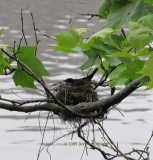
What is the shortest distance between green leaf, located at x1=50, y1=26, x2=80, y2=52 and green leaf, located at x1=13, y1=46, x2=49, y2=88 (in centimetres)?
6

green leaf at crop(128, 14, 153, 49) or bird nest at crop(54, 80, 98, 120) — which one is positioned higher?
green leaf at crop(128, 14, 153, 49)

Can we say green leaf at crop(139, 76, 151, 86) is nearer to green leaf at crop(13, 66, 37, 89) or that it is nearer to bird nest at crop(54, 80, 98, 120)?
green leaf at crop(13, 66, 37, 89)

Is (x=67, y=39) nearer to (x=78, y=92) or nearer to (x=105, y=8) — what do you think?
(x=105, y=8)

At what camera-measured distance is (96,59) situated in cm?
141

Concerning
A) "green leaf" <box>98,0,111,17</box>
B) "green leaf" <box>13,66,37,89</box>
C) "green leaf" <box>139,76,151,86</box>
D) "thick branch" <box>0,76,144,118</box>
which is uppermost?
"green leaf" <box>98,0,111,17</box>

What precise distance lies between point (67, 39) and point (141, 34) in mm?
306

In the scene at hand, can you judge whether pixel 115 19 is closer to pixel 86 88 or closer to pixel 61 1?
pixel 86 88

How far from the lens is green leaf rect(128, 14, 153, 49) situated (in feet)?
3.37

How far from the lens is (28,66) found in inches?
51.3

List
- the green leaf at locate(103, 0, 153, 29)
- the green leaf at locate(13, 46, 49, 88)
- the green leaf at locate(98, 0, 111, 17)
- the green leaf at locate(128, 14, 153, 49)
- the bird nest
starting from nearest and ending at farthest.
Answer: the green leaf at locate(128, 14, 153, 49), the green leaf at locate(103, 0, 153, 29), the green leaf at locate(13, 46, 49, 88), the green leaf at locate(98, 0, 111, 17), the bird nest

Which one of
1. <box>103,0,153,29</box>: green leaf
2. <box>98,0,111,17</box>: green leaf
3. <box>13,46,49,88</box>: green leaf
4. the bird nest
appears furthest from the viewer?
the bird nest

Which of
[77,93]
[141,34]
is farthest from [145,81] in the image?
[77,93]

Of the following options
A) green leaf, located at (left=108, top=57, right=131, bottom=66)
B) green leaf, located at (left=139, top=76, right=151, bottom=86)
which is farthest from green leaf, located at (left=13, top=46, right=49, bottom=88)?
green leaf, located at (left=139, top=76, right=151, bottom=86)

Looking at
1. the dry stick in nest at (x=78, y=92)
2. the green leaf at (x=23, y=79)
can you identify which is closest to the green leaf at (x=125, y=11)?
the green leaf at (x=23, y=79)
